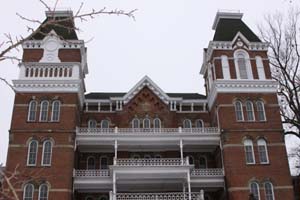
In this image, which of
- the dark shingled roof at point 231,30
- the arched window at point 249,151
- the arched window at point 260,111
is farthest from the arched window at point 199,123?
the dark shingled roof at point 231,30

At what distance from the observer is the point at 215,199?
30250 mm

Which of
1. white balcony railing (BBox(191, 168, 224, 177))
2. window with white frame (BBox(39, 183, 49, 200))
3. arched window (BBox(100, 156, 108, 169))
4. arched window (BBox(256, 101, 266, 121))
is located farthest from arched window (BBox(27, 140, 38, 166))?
arched window (BBox(256, 101, 266, 121))

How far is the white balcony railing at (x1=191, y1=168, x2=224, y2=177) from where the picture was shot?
92.6ft

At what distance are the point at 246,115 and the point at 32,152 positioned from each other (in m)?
15.5

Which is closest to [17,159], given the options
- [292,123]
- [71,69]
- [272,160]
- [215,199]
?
[71,69]

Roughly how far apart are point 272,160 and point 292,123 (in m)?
4.36

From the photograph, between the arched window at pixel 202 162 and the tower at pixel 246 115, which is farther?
the arched window at pixel 202 162

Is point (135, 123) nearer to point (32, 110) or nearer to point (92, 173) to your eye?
point (92, 173)

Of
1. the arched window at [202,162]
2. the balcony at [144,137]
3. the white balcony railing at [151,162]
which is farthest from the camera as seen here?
the arched window at [202,162]

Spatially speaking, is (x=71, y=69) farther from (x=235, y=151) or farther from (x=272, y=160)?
(x=272, y=160)

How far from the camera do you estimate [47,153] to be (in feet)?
89.8

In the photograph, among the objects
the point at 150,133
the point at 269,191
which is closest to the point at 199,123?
the point at 150,133

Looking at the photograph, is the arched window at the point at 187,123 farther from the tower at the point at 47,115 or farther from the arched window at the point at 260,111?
the tower at the point at 47,115

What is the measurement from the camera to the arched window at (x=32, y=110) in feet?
93.1
